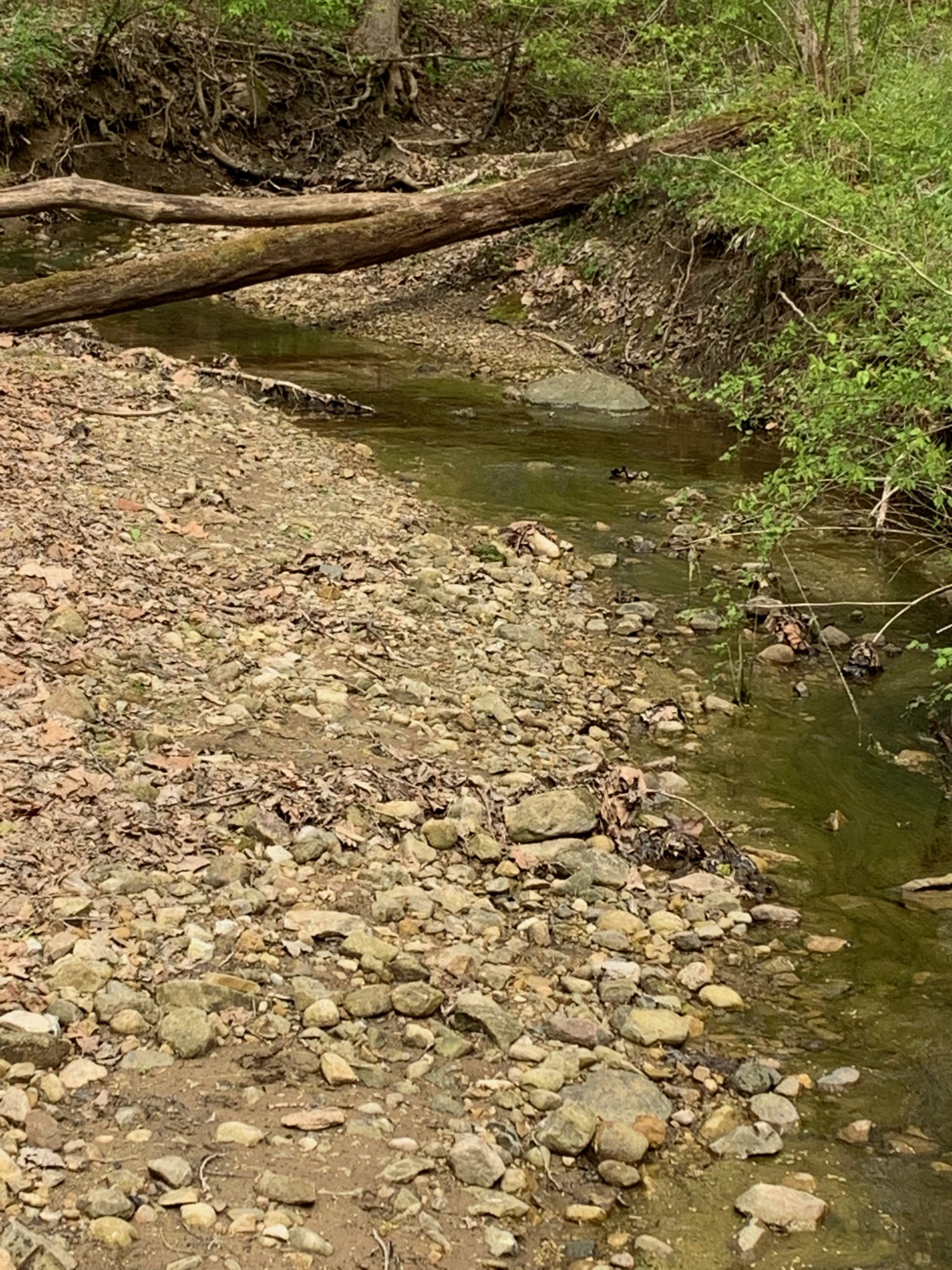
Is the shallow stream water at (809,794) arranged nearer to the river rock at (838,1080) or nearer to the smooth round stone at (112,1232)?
the river rock at (838,1080)

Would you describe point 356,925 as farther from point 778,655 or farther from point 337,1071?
point 778,655

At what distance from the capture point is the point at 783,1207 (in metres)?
2.91

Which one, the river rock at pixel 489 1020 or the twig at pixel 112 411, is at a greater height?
the river rock at pixel 489 1020

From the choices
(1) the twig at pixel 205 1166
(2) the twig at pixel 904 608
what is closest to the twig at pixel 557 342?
(2) the twig at pixel 904 608

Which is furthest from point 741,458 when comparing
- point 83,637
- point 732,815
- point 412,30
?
point 412,30

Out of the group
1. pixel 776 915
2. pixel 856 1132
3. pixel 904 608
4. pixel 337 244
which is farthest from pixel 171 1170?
pixel 337 244

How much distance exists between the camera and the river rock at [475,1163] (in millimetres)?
2887

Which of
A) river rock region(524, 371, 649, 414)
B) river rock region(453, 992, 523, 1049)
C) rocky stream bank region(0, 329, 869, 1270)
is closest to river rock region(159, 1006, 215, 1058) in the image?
rocky stream bank region(0, 329, 869, 1270)

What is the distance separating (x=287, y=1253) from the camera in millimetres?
2586

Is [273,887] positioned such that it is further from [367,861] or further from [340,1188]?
[340,1188]

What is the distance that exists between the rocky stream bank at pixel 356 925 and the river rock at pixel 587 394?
4298 millimetres

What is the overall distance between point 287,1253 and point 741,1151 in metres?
1.20

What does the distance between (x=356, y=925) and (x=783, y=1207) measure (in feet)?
4.74

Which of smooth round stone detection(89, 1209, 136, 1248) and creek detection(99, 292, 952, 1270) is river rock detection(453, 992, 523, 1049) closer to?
creek detection(99, 292, 952, 1270)
